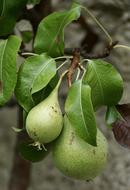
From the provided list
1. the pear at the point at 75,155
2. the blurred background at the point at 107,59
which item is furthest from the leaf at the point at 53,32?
the blurred background at the point at 107,59

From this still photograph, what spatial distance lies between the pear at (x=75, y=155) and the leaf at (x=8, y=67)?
88mm

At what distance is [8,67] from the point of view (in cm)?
73

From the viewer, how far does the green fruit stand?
2.24ft

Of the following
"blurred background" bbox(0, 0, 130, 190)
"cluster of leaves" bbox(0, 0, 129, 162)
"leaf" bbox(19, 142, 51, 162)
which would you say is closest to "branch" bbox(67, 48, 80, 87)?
"cluster of leaves" bbox(0, 0, 129, 162)

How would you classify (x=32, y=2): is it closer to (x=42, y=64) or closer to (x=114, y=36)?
(x=42, y=64)

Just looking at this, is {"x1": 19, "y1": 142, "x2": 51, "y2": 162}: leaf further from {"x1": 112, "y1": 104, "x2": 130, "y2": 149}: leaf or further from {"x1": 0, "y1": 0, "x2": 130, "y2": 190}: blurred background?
{"x1": 0, "y1": 0, "x2": 130, "y2": 190}: blurred background

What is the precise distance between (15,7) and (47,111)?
0.63ft

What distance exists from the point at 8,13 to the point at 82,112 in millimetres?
212

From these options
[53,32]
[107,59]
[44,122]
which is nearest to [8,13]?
[53,32]

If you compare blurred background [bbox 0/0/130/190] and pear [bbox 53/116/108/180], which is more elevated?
pear [bbox 53/116/108/180]

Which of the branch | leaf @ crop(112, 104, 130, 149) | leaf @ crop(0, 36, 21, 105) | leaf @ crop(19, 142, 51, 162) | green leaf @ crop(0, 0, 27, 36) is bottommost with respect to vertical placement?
leaf @ crop(19, 142, 51, 162)

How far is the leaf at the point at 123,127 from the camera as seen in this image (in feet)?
2.54

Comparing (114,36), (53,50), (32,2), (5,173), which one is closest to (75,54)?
(53,50)

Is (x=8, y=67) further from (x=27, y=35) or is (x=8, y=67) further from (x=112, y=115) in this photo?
(x=27, y=35)
